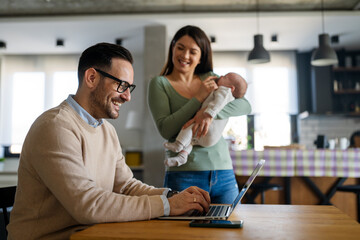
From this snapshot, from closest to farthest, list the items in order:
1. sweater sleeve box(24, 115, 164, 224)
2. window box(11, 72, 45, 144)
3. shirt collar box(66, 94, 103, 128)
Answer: sweater sleeve box(24, 115, 164, 224)
shirt collar box(66, 94, 103, 128)
window box(11, 72, 45, 144)

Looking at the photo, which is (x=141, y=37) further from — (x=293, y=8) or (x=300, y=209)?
(x=300, y=209)

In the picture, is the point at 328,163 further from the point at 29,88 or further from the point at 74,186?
the point at 29,88

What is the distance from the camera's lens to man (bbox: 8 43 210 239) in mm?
1009

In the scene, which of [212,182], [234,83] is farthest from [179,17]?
[212,182]

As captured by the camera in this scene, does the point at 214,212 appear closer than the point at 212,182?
Yes

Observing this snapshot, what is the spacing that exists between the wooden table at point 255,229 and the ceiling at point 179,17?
193 inches

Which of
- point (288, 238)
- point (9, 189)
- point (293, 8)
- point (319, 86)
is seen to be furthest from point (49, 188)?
point (319, 86)

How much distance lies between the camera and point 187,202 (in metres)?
1.15

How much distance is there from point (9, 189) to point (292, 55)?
281 inches

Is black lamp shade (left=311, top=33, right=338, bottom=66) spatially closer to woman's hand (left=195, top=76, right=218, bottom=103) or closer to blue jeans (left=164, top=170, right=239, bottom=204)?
woman's hand (left=195, top=76, right=218, bottom=103)

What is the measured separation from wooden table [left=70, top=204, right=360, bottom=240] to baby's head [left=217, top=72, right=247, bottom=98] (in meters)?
0.92

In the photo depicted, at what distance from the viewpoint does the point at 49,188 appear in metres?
1.03

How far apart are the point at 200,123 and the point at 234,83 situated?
39 cm

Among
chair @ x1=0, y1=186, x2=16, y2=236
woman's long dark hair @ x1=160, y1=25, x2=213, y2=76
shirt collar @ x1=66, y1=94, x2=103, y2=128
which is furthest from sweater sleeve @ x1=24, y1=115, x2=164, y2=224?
woman's long dark hair @ x1=160, y1=25, x2=213, y2=76
